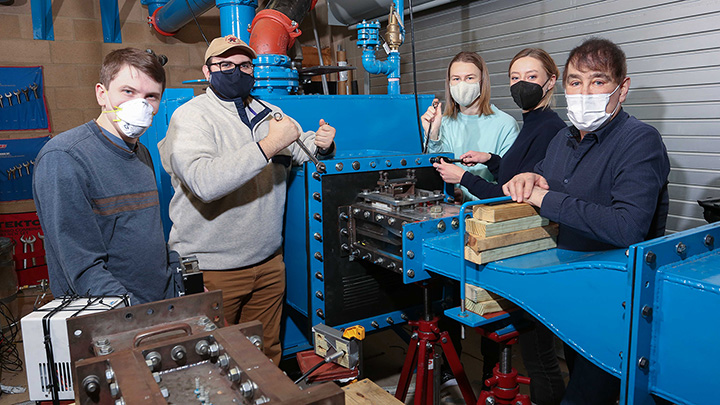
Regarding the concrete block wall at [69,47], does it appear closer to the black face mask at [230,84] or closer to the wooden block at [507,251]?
the black face mask at [230,84]

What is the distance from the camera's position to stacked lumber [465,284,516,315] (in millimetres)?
1432

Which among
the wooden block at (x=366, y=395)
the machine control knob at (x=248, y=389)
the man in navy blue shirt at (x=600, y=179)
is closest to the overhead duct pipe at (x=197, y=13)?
the man in navy blue shirt at (x=600, y=179)

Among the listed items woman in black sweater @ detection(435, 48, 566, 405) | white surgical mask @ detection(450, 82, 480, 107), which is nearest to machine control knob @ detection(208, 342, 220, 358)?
woman in black sweater @ detection(435, 48, 566, 405)

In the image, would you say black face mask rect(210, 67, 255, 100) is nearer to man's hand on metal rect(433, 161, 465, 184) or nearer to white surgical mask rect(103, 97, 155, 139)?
white surgical mask rect(103, 97, 155, 139)

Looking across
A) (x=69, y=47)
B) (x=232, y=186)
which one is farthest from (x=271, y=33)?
(x=69, y=47)

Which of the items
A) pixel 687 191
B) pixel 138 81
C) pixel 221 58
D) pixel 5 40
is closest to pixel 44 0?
pixel 5 40

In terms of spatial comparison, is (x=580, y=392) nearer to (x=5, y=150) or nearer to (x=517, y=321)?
(x=517, y=321)

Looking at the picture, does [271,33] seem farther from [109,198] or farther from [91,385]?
[91,385]

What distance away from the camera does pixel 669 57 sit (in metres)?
2.66

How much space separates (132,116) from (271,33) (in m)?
1.18

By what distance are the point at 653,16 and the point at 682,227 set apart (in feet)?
3.60

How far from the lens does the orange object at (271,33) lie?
253cm

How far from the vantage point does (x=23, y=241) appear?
4703mm

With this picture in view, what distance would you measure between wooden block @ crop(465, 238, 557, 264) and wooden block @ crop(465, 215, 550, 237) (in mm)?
46
